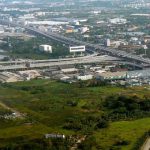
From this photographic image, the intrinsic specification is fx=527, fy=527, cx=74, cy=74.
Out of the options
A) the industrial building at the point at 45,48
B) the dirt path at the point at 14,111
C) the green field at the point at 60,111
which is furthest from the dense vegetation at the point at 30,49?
the dirt path at the point at 14,111

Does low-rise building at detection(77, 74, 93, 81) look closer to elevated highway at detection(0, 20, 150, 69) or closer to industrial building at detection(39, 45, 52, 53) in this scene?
elevated highway at detection(0, 20, 150, 69)

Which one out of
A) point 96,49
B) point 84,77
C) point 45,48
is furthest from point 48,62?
point 96,49

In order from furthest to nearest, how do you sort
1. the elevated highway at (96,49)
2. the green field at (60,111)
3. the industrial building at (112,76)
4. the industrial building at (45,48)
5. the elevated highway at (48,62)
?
the industrial building at (45,48) → the elevated highway at (96,49) → the elevated highway at (48,62) → the industrial building at (112,76) → the green field at (60,111)

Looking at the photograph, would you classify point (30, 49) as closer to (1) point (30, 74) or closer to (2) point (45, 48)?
(2) point (45, 48)

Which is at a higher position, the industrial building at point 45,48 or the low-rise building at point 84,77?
the industrial building at point 45,48

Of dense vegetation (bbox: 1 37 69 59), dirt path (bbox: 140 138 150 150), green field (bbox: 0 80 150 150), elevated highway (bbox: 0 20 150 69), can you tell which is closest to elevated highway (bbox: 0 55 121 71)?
elevated highway (bbox: 0 20 150 69)

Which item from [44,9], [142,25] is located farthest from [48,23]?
[44,9]

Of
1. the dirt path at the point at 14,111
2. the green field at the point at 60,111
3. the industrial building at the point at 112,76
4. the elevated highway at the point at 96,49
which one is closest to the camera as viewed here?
the green field at the point at 60,111

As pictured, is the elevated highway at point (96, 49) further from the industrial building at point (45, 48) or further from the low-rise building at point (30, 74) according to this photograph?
the low-rise building at point (30, 74)

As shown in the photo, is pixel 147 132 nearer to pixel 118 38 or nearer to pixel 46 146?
pixel 46 146

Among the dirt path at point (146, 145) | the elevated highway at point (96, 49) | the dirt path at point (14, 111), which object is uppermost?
the dirt path at point (14, 111)
